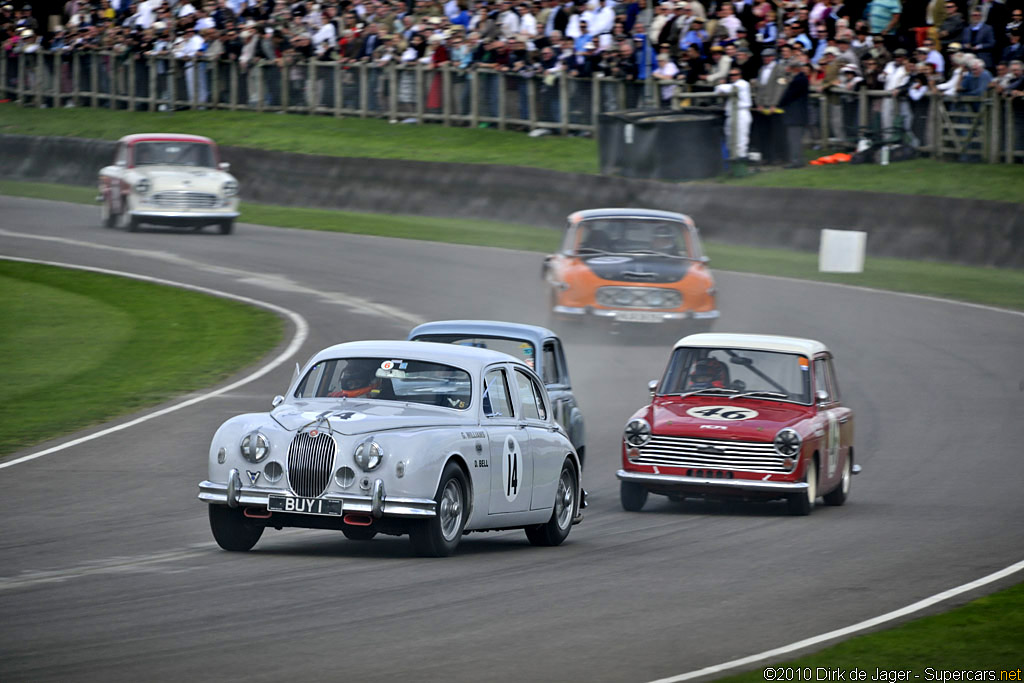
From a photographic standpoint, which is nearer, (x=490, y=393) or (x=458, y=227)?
(x=490, y=393)

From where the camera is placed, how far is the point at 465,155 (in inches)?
1422

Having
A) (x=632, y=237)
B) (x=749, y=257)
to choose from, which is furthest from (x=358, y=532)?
(x=749, y=257)

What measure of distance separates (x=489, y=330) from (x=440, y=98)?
24002mm

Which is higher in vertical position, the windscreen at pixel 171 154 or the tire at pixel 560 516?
the windscreen at pixel 171 154

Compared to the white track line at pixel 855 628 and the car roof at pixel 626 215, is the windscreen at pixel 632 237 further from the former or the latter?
the white track line at pixel 855 628

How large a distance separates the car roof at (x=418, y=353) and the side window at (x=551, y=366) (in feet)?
11.3

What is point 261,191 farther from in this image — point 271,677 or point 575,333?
point 271,677

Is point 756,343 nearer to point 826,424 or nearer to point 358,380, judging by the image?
point 826,424

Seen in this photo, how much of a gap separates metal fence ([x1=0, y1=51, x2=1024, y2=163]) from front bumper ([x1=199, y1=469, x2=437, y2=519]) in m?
20.7

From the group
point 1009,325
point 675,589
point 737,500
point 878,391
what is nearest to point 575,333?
point 878,391

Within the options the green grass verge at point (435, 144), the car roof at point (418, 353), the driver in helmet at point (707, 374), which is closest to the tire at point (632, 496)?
the driver in helmet at point (707, 374)

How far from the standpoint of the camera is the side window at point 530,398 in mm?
11943

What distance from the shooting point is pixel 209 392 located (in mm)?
18797

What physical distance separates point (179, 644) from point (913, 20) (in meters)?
25.7
